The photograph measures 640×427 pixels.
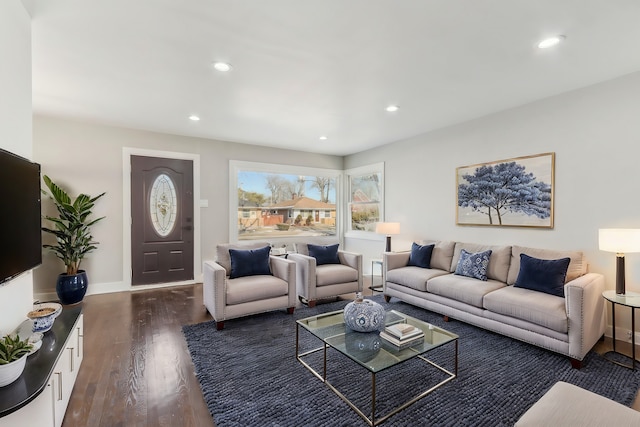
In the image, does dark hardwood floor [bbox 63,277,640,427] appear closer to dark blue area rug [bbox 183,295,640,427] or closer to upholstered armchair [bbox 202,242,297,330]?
dark blue area rug [bbox 183,295,640,427]

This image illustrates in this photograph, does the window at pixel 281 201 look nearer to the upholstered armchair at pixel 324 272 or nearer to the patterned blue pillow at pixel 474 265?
the upholstered armchair at pixel 324 272

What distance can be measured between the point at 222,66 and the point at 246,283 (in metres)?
2.22

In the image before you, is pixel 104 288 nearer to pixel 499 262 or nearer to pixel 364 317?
pixel 364 317

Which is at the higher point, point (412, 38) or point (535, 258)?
point (412, 38)

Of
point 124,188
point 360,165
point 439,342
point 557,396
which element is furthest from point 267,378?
point 360,165

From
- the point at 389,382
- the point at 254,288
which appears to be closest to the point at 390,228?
the point at 254,288

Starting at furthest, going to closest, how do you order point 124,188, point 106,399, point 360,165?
point 360,165, point 124,188, point 106,399

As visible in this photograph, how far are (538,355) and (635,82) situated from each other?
8.62ft

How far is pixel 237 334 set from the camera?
305 cm

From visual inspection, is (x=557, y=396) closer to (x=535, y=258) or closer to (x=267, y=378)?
(x=267, y=378)

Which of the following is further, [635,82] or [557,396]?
[635,82]

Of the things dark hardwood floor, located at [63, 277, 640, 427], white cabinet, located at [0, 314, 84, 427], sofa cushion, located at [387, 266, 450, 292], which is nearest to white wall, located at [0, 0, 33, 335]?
white cabinet, located at [0, 314, 84, 427]

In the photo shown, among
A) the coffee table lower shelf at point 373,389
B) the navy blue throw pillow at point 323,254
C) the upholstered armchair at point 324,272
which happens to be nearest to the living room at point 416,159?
the upholstered armchair at point 324,272

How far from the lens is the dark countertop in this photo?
1230mm
